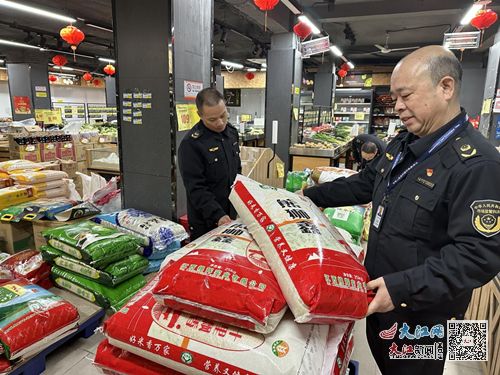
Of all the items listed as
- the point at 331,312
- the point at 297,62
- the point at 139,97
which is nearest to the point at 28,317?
the point at 331,312

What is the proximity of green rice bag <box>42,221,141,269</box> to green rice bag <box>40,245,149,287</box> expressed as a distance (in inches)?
1.6

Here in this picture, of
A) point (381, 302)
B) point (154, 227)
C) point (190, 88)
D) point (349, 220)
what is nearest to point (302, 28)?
point (190, 88)

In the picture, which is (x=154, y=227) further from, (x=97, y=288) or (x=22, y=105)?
(x=22, y=105)

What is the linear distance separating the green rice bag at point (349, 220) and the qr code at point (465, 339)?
1.56 metres

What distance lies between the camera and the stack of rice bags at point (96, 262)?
230 cm

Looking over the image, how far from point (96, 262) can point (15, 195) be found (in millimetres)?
1685

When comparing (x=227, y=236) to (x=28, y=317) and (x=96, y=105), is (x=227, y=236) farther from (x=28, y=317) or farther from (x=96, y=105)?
(x=96, y=105)

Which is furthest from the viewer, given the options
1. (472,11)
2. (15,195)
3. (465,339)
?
(472,11)

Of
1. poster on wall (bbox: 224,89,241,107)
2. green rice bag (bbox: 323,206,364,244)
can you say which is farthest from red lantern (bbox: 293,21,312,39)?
poster on wall (bbox: 224,89,241,107)

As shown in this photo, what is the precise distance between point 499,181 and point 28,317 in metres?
2.27

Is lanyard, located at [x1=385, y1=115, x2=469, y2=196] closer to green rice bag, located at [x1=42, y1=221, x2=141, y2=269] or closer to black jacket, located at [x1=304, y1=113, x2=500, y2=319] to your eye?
black jacket, located at [x1=304, y1=113, x2=500, y2=319]

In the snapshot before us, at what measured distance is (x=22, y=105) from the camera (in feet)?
39.1

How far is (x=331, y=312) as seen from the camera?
0.99 meters

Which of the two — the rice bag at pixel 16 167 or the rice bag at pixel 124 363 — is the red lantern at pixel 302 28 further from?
the rice bag at pixel 124 363
